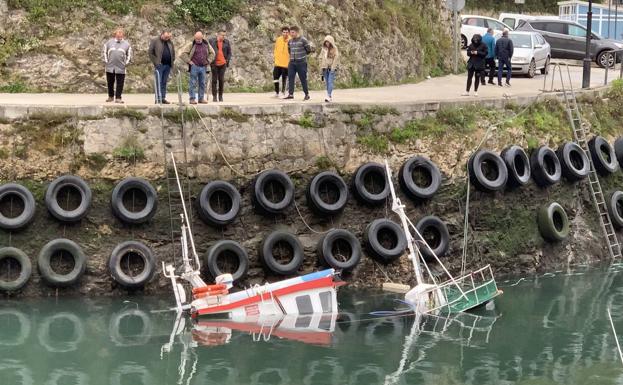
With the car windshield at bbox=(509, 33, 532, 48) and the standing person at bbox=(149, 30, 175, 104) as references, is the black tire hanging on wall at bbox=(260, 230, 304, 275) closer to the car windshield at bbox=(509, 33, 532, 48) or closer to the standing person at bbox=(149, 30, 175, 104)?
the standing person at bbox=(149, 30, 175, 104)

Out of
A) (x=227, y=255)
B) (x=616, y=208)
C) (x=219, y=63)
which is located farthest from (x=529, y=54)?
(x=227, y=255)

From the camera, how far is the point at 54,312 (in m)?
24.3

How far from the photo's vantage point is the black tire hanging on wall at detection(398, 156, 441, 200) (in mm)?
28125

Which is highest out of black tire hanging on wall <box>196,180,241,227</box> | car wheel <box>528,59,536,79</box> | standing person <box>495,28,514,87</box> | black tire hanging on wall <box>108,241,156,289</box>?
standing person <box>495,28,514,87</box>

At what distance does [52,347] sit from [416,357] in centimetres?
632

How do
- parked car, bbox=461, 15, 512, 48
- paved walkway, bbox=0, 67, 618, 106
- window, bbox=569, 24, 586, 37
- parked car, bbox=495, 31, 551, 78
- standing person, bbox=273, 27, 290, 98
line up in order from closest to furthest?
paved walkway, bbox=0, 67, 618, 106 < standing person, bbox=273, 27, 290, 98 < parked car, bbox=495, 31, 551, 78 < parked car, bbox=461, 15, 512, 48 < window, bbox=569, 24, 586, 37

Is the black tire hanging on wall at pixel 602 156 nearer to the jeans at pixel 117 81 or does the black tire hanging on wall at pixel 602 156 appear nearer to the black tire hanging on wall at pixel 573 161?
the black tire hanging on wall at pixel 573 161

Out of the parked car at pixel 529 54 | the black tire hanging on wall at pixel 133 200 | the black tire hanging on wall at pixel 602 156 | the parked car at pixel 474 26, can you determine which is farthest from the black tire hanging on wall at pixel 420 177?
the parked car at pixel 474 26

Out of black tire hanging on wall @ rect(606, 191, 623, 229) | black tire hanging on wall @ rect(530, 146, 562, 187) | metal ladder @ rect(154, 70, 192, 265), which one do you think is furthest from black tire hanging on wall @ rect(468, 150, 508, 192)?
metal ladder @ rect(154, 70, 192, 265)

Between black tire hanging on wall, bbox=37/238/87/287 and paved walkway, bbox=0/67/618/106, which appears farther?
paved walkway, bbox=0/67/618/106

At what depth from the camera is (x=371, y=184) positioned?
92.8 feet

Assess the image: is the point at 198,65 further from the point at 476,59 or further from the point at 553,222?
the point at 553,222

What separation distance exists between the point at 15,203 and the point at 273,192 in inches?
209

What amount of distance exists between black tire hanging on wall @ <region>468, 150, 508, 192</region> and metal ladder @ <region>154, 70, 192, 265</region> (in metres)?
6.53
